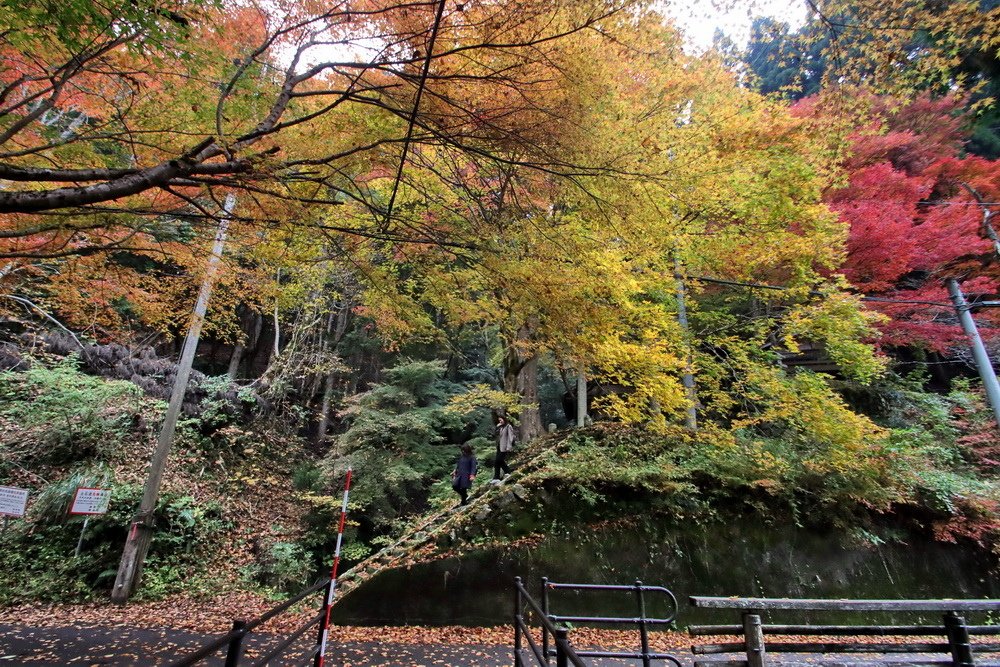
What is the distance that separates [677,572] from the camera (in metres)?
7.46

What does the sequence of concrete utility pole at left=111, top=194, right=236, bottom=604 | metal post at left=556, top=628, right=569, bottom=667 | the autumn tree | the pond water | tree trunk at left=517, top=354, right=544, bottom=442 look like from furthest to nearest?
tree trunk at left=517, top=354, right=544, bottom=442
the autumn tree
concrete utility pole at left=111, top=194, right=236, bottom=604
the pond water
metal post at left=556, top=628, right=569, bottom=667

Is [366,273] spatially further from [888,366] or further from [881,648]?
[888,366]

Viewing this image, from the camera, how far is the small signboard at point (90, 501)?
773 centimetres

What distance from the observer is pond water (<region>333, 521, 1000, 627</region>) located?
22.3 ft

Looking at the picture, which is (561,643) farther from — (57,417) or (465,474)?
(57,417)

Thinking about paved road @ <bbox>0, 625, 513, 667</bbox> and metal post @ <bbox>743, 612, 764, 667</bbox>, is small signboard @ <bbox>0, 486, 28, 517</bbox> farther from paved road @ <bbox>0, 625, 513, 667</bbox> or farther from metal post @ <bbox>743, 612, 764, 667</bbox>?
metal post @ <bbox>743, 612, 764, 667</bbox>

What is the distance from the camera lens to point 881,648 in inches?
148

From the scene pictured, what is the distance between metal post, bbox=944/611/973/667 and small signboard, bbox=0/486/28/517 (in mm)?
11570

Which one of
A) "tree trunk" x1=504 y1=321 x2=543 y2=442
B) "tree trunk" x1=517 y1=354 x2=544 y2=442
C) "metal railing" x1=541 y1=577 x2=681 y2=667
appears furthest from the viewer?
"tree trunk" x1=517 y1=354 x2=544 y2=442

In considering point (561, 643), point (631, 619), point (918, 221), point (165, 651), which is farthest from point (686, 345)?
point (918, 221)

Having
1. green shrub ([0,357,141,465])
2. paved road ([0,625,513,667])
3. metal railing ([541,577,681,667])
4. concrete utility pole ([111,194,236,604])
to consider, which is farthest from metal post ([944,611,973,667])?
green shrub ([0,357,141,465])

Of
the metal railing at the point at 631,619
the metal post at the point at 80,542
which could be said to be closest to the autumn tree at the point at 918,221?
the metal railing at the point at 631,619

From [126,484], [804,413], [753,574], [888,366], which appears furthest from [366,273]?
[888,366]

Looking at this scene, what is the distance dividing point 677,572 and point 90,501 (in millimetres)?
10311
